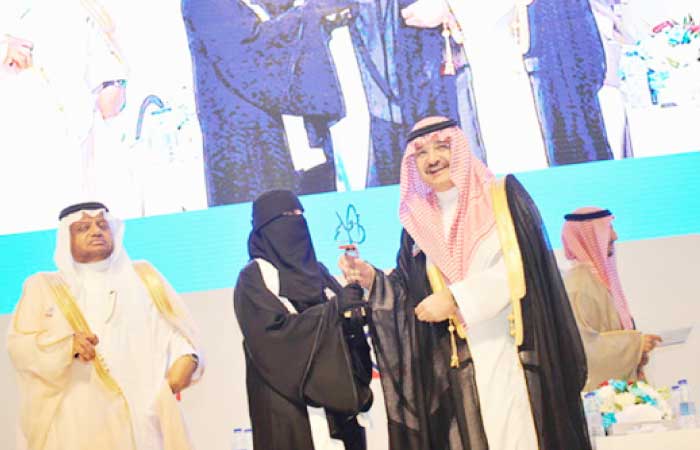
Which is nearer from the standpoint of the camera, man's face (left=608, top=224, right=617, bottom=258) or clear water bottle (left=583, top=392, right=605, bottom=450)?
clear water bottle (left=583, top=392, right=605, bottom=450)

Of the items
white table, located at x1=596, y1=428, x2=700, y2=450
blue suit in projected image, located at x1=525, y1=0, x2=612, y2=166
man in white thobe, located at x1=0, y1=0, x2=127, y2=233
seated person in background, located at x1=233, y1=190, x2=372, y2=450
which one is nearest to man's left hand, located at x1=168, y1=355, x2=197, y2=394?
seated person in background, located at x1=233, y1=190, x2=372, y2=450

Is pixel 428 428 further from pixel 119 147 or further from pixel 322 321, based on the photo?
pixel 119 147

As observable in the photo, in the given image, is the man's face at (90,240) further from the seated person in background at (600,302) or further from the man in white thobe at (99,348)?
the seated person in background at (600,302)

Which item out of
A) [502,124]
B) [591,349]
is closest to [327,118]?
[502,124]

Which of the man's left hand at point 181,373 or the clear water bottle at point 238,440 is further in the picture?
the clear water bottle at point 238,440

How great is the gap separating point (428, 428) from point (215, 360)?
1.42 meters

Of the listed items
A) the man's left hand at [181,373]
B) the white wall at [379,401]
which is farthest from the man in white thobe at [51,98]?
the man's left hand at [181,373]

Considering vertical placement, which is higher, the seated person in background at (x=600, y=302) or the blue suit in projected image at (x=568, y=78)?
the blue suit in projected image at (x=568, y=78)

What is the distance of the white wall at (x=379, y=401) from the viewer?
5527 mm

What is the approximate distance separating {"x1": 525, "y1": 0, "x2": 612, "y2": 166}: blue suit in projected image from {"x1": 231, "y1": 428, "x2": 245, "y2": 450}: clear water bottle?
2.05 metres

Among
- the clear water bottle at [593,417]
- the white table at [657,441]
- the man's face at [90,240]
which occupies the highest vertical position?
the man's face at [90,240]

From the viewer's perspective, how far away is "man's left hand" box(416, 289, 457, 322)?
4695 mm

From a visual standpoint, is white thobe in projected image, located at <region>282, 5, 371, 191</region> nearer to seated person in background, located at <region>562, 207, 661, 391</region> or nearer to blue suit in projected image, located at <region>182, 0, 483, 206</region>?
blue suit in projected image, located at <region>182, 0, 483, 206</region>

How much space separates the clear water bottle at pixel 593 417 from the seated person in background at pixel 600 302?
1.00 ft
